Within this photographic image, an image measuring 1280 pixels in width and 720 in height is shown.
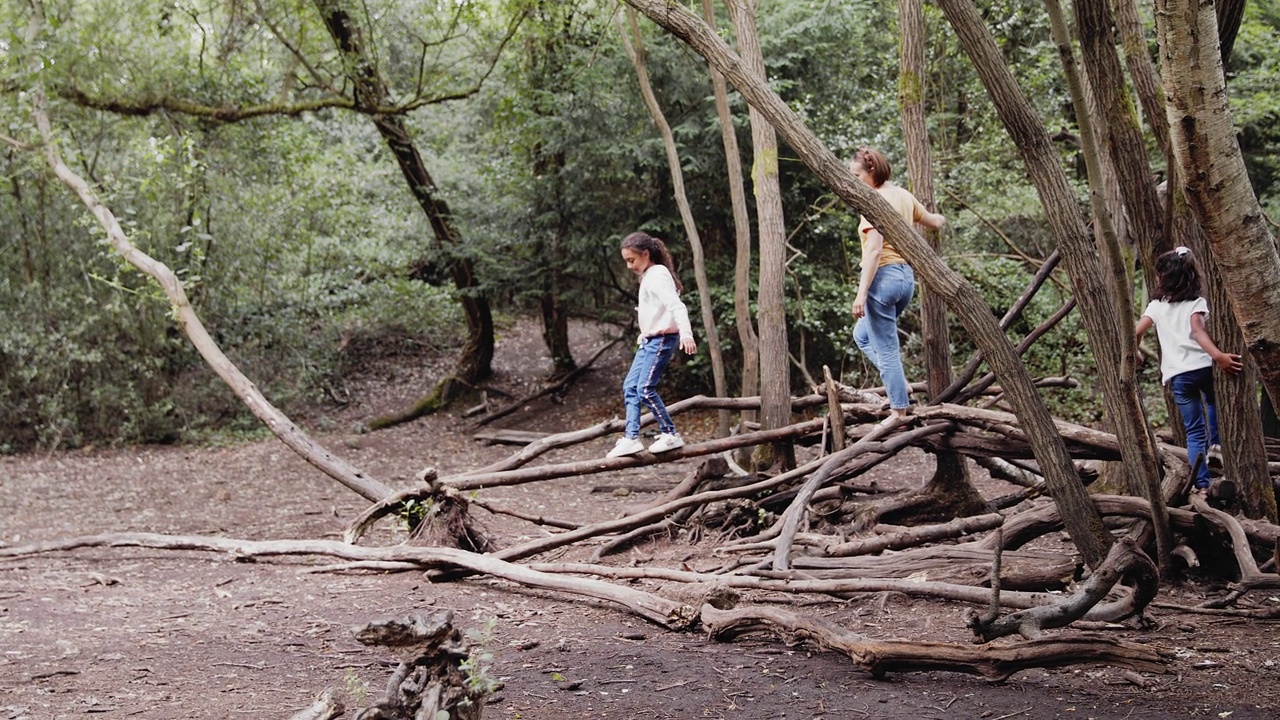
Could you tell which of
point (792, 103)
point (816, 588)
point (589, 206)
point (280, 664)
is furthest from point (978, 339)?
point (589, 206)

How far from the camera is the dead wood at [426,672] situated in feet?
10.6

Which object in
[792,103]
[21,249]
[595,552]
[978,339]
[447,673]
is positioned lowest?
[595,552]

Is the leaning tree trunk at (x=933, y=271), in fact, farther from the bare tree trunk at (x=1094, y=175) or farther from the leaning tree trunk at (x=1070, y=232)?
the bare tree trunk at (x=1094, y=175)

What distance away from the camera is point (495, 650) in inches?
197

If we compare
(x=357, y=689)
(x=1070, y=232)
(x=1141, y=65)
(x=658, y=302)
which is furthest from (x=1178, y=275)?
(x=357, y=689)

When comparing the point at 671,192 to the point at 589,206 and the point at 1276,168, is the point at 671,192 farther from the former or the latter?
the point at 1276,168

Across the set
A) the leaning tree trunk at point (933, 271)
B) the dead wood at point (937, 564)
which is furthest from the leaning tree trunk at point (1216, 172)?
the dead wood at point (937, 564)

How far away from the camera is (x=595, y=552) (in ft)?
24.4

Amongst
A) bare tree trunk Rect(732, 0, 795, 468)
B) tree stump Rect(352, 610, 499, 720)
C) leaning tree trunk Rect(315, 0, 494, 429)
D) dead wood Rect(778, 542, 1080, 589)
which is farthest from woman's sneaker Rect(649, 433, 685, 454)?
leaning tree trunk Rect(315, 0, 494, 429)

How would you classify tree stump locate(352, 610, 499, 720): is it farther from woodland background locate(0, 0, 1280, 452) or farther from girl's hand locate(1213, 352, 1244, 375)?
woodland background locate(0, 0, 1280, 452)

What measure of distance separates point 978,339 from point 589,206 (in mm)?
10561

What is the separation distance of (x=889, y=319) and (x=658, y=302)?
1.57 meters

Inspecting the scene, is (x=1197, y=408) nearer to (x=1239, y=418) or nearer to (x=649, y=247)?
(x=1239, y=418)

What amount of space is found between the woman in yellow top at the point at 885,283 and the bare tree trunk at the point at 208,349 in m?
4.15
